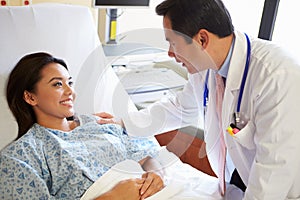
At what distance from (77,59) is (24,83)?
1.98 feet

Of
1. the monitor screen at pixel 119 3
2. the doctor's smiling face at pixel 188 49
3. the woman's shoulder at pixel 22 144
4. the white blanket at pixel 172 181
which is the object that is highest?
the doctor's smiling face at pixel 188 49

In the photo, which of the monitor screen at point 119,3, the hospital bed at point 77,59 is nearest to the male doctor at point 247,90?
the hospital bed at point 77,59

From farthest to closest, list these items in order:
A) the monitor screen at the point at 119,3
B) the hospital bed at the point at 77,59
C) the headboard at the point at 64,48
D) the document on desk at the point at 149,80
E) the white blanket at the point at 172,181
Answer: the monitor screen at the point at 119,3, the document on desk at the point at 149,80, the headboard at the point at 64,48, the hospital bed at the point at 77,59, the white blanket at the point at 172,181

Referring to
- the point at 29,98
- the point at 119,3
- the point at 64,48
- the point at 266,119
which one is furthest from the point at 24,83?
the point at 119,3

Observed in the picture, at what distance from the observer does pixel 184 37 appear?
1.35 m

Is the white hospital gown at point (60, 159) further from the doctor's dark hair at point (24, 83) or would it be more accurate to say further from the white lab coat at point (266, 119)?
the white lab coat at point (266, 119)

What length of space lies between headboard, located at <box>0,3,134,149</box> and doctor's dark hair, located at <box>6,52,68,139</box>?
0.21 meters

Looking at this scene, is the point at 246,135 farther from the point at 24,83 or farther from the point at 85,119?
the point at 24,83

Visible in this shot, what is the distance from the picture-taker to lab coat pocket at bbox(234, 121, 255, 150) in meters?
1.34

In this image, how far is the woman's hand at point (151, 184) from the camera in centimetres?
149

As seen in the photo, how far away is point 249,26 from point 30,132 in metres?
2.12

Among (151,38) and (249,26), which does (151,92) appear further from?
(249,26)

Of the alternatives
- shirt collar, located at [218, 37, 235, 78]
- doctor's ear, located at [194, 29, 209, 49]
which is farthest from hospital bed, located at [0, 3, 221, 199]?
doctor's ear, located at [194, 29, 209, 49]

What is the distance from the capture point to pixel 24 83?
1539mm
